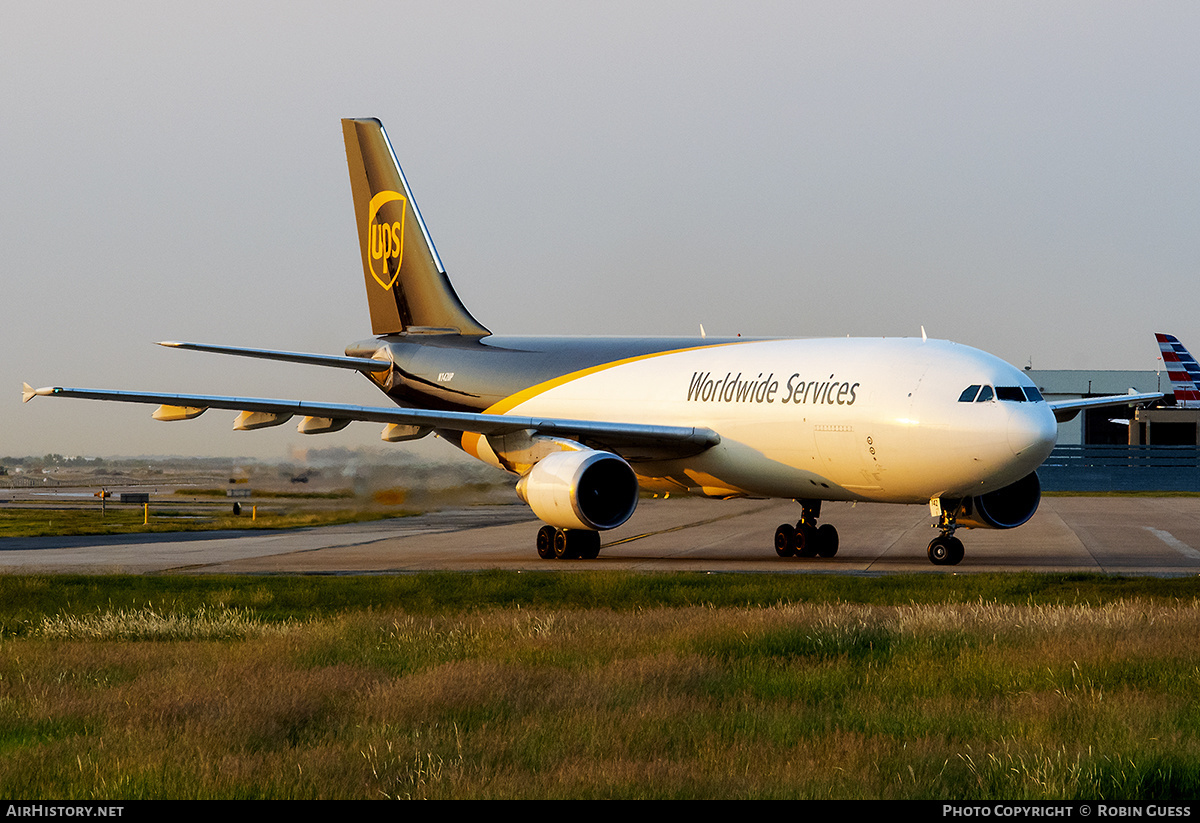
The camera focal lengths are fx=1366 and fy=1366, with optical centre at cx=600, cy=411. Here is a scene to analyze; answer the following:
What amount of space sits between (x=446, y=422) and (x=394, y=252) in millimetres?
8947

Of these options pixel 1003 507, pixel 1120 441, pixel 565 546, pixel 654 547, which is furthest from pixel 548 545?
pixel 1120 441

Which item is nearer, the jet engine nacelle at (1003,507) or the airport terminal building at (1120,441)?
the jet engine nacelle at (1003,507)

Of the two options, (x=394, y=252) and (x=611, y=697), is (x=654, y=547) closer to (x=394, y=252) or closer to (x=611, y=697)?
(x=394, y=252)

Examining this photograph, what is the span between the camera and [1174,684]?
10695 mm

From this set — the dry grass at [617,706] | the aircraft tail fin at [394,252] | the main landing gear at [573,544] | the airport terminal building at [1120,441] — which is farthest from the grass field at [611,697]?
the airport terminal building at [1120,441]

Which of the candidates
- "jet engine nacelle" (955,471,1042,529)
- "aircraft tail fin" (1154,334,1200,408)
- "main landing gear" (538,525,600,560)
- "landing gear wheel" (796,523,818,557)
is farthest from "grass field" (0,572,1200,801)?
"aircraft tail fin" (1154,334,1200,408)

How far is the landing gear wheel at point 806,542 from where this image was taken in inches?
1000

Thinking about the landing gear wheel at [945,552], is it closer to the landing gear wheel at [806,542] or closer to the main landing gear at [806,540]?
the main landing gear at [806,540]

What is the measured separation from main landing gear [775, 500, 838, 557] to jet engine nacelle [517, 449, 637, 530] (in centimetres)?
340

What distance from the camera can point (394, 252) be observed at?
32656mm

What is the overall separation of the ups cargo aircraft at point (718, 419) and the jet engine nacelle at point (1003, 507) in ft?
0.09

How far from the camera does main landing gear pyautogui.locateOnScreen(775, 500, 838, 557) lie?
2544cm
